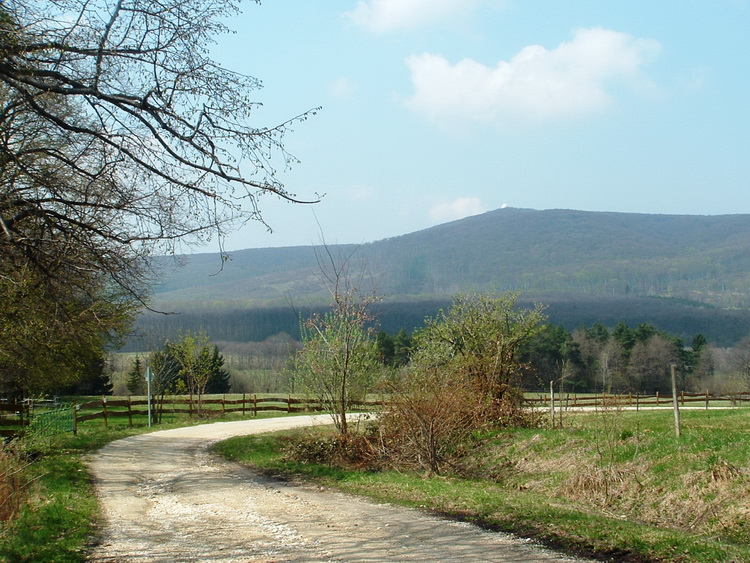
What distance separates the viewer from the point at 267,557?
718 cm

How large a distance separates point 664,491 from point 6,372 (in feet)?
65.4

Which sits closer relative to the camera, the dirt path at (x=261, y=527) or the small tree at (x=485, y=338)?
the dirt path at (x=261, y=527)

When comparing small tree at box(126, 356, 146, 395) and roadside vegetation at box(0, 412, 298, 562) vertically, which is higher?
roadside vegetation at box(0, 412, 298, 562)

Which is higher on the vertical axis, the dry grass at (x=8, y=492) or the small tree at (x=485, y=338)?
the small tree at (x=485, y=338)

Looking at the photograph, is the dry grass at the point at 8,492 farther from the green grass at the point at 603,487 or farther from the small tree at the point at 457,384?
the small tree at the point at 457,384

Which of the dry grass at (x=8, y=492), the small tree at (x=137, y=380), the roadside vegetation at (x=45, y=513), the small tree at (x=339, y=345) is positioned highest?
the small tree at (x=339, y=345)

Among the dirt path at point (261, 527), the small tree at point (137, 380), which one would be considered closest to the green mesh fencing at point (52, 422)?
the dirt path at point (261, 527)

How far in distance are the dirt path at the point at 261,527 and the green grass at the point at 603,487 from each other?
79 cm

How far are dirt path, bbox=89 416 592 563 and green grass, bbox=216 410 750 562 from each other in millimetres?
791

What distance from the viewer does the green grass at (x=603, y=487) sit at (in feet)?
26.2

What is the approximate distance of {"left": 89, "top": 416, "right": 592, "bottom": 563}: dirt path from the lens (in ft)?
24.1

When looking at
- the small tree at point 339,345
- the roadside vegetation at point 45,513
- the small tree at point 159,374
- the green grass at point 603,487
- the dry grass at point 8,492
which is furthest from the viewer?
the small tree at point 159,374

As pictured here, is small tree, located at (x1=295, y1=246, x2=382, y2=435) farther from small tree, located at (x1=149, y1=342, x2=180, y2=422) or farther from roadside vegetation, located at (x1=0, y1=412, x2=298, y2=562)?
small tree, located at (x1=149, y1=342, x2=180, y2=422)

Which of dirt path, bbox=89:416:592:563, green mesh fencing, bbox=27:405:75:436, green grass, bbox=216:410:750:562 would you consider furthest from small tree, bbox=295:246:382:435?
green mesh fencing, bbox=27:405:75:436
